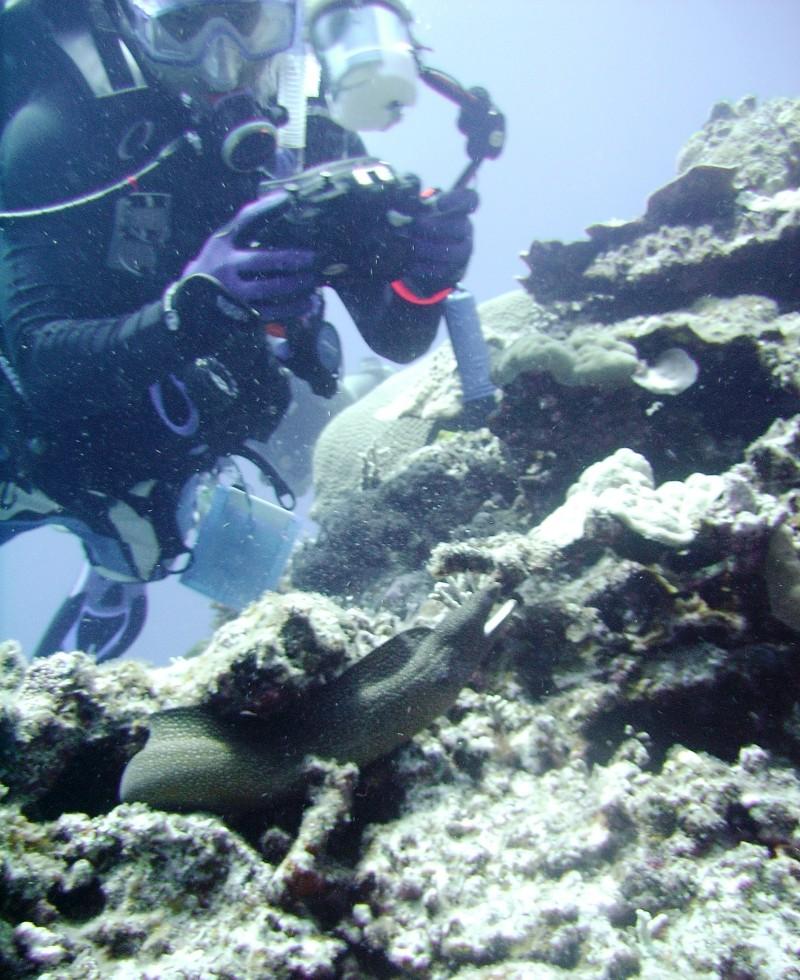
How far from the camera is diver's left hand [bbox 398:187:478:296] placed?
3482 mm

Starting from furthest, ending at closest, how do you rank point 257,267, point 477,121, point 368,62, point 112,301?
point 477,121 < point 112,301 < point 368,62 < point 257,267

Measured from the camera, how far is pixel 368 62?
3461 millimetres

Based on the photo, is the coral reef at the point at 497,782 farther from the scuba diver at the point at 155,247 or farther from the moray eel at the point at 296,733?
the scuba diver at the point at 155,247

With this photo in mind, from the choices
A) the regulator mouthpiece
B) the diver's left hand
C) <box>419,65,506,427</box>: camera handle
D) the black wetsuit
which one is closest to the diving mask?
the black wetsuit

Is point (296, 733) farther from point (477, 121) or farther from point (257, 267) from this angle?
point (477, 121)

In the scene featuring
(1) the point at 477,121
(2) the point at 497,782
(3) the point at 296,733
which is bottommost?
(2) the point at 497,782

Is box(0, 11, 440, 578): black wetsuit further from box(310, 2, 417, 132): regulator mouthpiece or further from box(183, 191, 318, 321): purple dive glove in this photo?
box(310, 2, 417, 132): regulator mouthpiece

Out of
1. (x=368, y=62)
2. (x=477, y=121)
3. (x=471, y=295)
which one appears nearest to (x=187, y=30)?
(x=368, y=62)

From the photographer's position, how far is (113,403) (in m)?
3.53

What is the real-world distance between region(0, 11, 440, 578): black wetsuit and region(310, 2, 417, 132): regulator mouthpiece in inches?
31.3

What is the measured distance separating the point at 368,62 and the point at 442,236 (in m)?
1.07

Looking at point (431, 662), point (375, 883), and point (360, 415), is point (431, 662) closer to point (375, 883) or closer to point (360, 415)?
point (375, 883)

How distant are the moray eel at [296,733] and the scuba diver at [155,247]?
2.04m

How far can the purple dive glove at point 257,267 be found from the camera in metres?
3.06
